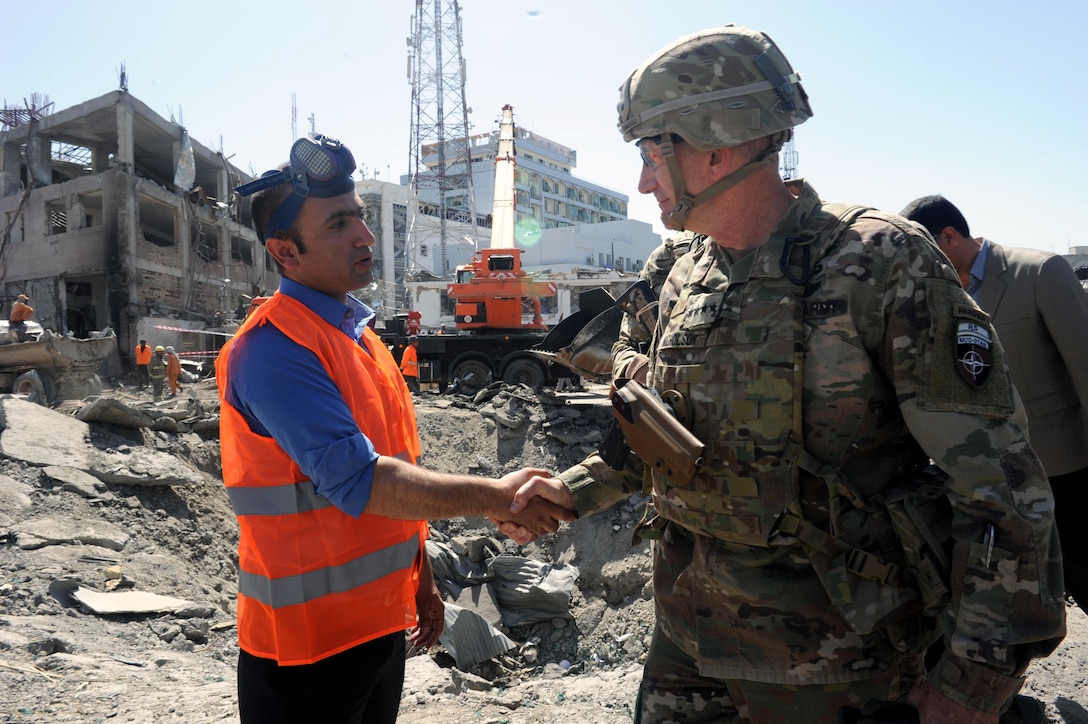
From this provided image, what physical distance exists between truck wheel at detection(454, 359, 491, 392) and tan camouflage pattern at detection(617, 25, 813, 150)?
45.4 feet

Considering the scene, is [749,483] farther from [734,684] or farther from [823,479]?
[734,684]

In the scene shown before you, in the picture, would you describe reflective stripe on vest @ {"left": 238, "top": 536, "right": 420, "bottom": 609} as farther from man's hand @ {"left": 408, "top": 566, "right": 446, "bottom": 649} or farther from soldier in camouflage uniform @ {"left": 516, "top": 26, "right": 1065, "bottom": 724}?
soldier in camouflage uniform @ {"left": 516, "top": 26, "right": 1065, "bottom": 724}

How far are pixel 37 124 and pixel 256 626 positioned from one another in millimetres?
29421

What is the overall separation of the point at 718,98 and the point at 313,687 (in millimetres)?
1846

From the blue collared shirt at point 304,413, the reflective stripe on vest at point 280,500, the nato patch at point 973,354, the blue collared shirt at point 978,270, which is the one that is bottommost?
the reflective stripe on vest at point 280,500

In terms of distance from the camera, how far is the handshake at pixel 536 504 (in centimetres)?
213

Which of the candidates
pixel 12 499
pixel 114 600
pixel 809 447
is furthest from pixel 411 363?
pixel 809 447

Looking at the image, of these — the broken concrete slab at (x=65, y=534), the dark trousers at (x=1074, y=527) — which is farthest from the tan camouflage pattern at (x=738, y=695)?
the broken concrete slab at (x=65, y=534)

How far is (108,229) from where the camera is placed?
22.7 m

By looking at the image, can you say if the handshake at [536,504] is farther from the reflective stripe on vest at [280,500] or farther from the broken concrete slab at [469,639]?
the broken concrete slab at [469,639]

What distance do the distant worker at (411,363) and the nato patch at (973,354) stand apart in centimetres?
1321

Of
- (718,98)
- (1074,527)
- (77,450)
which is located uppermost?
(718,98)

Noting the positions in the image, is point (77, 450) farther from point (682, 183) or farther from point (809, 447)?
point (809, 447)

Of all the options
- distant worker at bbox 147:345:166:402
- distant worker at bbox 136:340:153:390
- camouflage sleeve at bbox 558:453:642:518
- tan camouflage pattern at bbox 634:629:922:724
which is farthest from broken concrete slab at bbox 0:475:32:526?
distant worker at bbox 136:340:153:390
